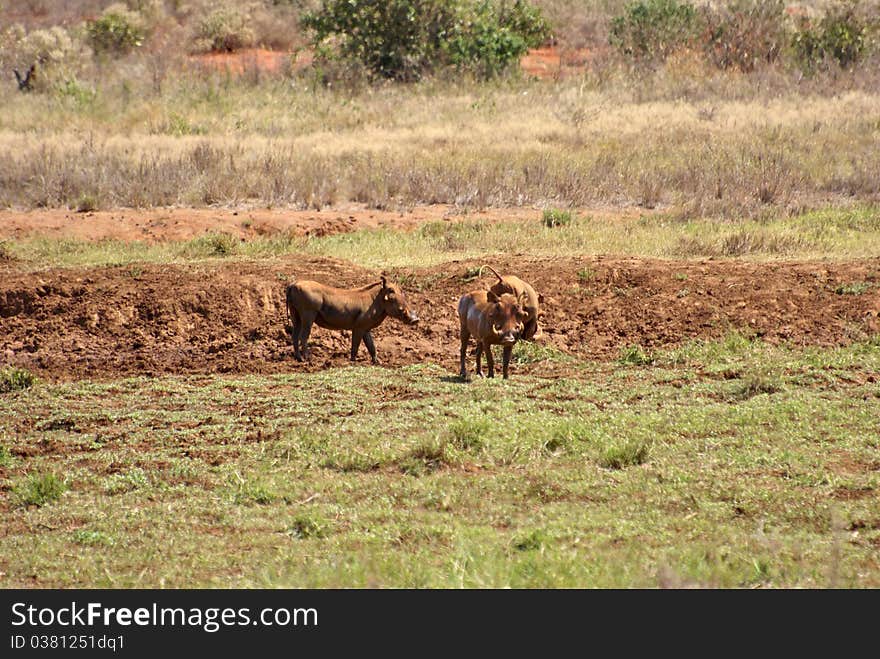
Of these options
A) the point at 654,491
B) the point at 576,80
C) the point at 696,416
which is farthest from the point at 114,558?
the point at 576,80

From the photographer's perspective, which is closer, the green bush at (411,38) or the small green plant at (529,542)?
the small green plant at (529,542)

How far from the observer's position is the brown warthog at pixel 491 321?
1102 centimetres

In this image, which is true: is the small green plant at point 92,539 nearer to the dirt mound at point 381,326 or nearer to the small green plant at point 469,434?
the small green plant at point 469,434

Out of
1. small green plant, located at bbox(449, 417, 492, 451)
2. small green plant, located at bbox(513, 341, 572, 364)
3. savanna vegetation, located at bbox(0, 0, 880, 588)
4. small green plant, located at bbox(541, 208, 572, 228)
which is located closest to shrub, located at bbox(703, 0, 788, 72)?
savanna vegetation, located at bbox(0, 0, 880, 588)

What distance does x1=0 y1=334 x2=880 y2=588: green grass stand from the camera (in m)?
6.80

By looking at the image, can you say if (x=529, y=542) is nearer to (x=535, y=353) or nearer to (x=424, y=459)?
(x=424, y=459)

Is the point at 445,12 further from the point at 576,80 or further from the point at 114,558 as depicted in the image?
the point at 114,558

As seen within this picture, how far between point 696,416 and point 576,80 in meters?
22.0

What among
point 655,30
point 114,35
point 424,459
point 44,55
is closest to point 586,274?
point 424,459

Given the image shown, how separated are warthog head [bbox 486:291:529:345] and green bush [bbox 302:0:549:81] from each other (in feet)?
69.3

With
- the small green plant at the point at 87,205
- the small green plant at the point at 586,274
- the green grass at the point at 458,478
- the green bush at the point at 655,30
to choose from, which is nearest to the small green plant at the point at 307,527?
the green grass at the point at 458,478

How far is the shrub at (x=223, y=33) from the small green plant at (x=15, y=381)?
31.5 m

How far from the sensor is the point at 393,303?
12.8m

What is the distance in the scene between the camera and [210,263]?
16.0 meters
